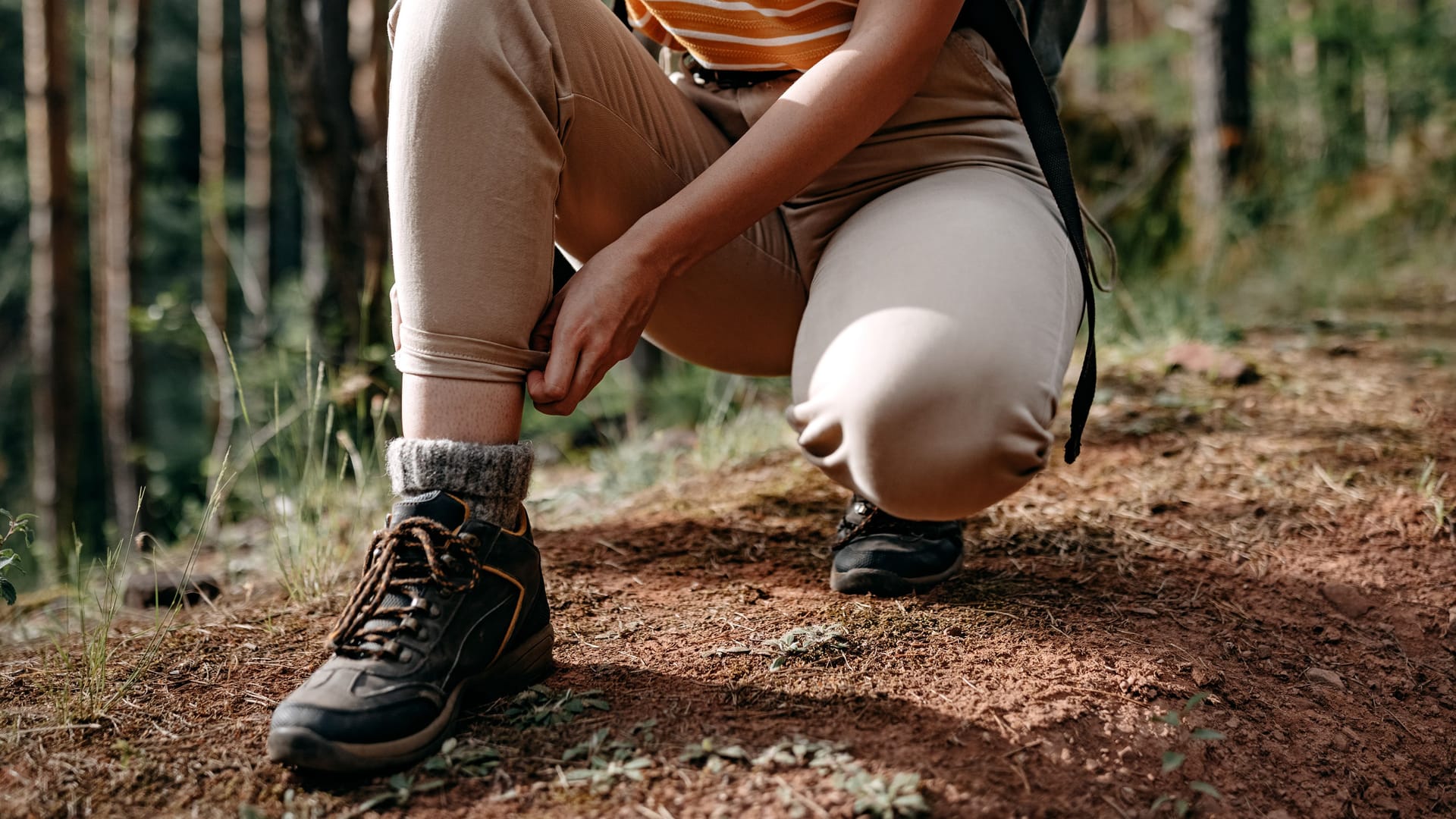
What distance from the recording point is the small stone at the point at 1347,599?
1.58 m

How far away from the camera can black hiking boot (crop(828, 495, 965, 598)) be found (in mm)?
1542

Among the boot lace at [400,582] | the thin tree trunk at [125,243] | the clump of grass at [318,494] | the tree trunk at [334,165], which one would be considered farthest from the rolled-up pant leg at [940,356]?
the thin tree trunk at [125,243]

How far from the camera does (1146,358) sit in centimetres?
293

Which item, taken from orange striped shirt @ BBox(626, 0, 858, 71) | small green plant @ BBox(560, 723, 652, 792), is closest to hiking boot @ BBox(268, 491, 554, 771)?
small green plant @ BBox(560, 723, 652, 792)

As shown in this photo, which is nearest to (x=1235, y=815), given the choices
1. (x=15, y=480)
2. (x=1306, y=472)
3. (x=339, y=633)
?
(x=339, y=633)

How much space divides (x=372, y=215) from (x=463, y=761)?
2.58 meters

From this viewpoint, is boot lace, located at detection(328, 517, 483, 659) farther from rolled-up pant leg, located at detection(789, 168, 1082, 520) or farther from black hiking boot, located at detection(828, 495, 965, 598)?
black hiking boot, located at detection(828, 495, 965, 598)

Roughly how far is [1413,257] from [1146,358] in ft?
10.2

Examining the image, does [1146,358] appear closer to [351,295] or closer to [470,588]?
[470,588]

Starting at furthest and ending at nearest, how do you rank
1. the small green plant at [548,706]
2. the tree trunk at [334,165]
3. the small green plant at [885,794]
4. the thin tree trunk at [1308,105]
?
the thin tree trunk at [1308,105]
the tree trunk at [334,165]
the small green plant at [548,706]
the small green plant at [885,794]

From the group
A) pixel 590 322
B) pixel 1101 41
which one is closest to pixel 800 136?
pixel 590 322

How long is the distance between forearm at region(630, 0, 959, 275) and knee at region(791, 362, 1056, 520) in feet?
0.89

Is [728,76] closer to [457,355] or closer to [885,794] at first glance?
[457,355]

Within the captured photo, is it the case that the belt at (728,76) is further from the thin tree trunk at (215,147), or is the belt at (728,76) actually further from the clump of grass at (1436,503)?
the thin tree trunk at (215,147)
